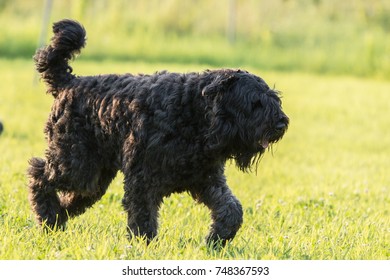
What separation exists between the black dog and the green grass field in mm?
368

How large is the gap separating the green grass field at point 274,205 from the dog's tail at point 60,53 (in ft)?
4.28

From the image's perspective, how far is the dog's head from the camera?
6.15 m

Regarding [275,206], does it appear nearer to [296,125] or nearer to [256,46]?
[296,125]

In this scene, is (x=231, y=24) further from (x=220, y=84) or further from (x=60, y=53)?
(x=220, y=84)

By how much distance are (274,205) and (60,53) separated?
2.96 m

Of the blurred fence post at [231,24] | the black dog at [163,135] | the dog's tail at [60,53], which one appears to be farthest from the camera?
the blurred fence post at [231,24]

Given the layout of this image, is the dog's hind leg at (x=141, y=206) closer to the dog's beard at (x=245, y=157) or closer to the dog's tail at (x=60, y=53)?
the dog's beard at (x=245, y=157)

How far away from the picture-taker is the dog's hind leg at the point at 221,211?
6422 mm

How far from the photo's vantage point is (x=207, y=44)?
90.1 ft

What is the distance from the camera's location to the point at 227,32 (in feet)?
92.7

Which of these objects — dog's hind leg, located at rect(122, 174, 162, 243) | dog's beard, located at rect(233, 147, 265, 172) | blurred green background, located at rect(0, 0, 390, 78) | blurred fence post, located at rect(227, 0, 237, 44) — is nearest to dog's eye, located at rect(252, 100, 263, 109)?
dog's beard, located at rect(233, 147, 265, 172)

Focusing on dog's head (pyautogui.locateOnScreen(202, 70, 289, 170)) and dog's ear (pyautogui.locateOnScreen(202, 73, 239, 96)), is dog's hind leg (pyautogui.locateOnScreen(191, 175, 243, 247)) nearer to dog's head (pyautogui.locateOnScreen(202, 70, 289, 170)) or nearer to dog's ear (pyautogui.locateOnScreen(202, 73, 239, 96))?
dog's head (pyautogui.locateOnScreen(202, 70, 289, 170))

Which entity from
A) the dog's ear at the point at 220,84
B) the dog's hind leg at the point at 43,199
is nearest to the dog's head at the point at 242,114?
the dog's ear at the point at 220,84
